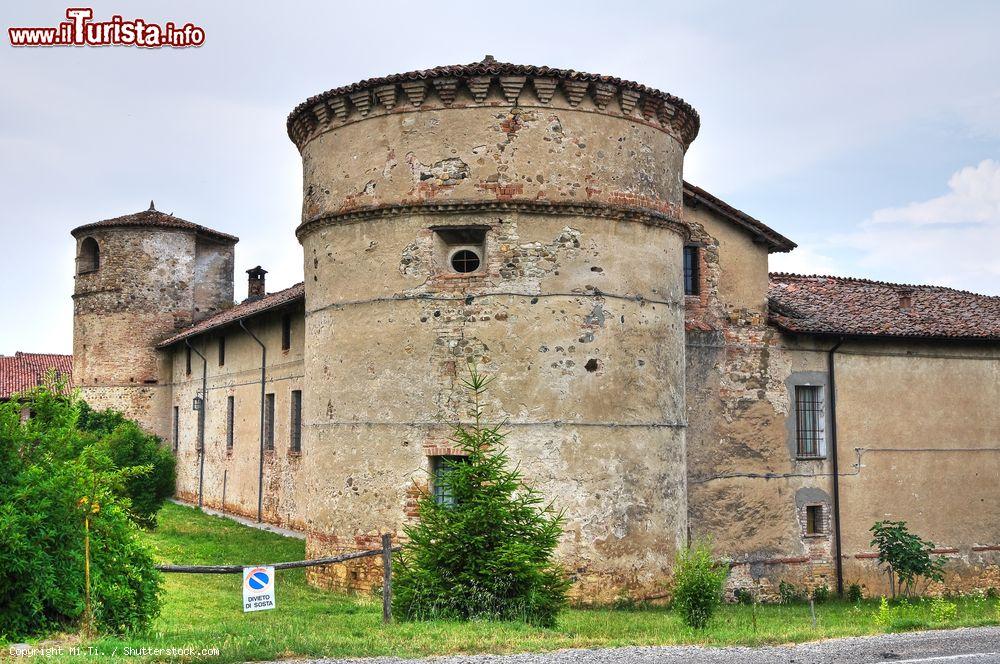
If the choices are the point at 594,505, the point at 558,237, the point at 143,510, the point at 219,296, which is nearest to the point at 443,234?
the point at 558,237

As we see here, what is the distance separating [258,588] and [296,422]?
12.7 metres

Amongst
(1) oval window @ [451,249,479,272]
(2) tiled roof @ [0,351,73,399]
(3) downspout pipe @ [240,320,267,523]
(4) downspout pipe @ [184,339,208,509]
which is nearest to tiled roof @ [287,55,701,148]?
(1) oval window @ [451,249,479,272]

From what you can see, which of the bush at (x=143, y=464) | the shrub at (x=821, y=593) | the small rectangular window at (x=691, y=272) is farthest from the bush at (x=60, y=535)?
the shrub at (x=821, y=593)

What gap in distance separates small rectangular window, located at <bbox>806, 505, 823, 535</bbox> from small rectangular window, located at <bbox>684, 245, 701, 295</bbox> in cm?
481

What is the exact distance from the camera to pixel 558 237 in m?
14.5

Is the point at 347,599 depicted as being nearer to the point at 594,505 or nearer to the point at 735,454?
the point at 594,505

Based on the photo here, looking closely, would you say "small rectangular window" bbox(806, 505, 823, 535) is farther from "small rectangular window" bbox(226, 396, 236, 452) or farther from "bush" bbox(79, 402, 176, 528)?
"small rectangular window" bbox(226, 396, 236, 452)

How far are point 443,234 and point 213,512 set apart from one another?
16128 millimetres

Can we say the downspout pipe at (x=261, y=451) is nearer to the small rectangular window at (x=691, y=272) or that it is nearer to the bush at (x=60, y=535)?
the small rectangular window at (x=691, y=272)

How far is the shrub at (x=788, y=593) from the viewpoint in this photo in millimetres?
18234

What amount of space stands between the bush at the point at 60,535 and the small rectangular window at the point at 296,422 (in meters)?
11.9

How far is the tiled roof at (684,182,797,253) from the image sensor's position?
18203 mm

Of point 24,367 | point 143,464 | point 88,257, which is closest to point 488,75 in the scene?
point 143,464

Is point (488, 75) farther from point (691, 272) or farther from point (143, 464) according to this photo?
point (143, 464)
